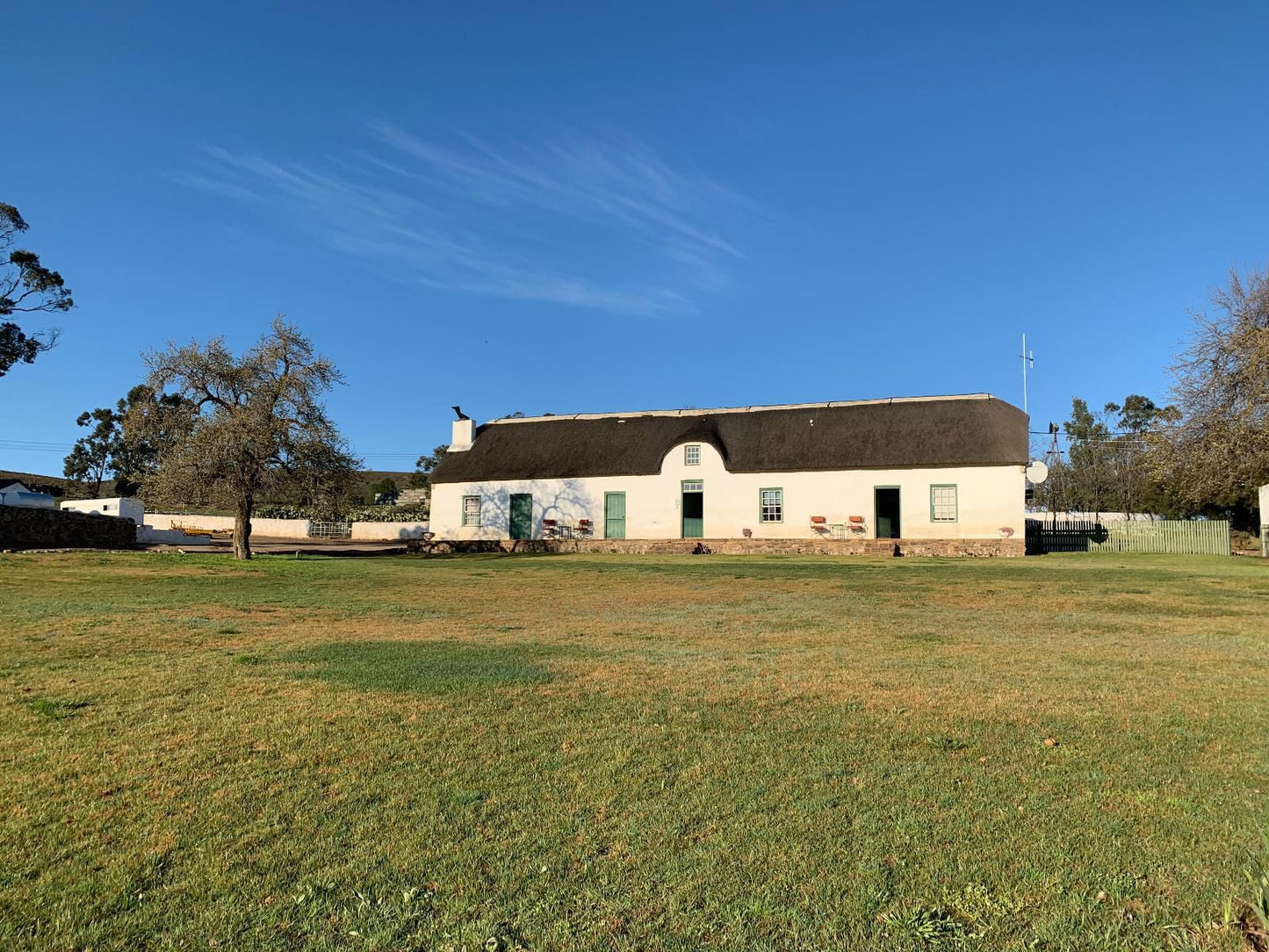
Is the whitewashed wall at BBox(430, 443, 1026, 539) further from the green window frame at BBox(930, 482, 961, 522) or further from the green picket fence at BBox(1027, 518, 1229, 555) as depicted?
the green picket fence at BBox(1027, 518, 1229, 555)

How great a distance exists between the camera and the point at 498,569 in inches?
922

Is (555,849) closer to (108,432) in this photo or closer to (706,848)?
(706,848)

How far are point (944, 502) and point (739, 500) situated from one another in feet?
25.5

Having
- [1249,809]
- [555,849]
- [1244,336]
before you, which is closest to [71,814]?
[555,849]

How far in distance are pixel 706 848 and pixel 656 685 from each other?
3.34 meters

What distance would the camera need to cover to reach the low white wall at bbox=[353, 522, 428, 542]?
47375 millimetres

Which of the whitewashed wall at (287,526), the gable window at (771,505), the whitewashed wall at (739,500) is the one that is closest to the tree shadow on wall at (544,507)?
the whitewashed wall at (739,500)

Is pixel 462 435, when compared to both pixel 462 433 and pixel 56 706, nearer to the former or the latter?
pixel 462 433

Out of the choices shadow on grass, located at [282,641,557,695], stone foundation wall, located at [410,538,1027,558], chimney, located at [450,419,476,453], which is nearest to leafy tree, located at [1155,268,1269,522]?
stone foundation wall, located at [410,538,1027,558]

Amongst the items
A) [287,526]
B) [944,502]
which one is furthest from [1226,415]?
[287,526]

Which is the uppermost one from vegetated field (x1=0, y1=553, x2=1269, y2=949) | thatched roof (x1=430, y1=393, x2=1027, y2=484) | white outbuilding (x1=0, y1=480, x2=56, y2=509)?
thatched roof (x1=430, y1=393, x2=1027, y2=484)

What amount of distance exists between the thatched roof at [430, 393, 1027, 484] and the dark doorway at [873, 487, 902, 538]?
6.66 feet

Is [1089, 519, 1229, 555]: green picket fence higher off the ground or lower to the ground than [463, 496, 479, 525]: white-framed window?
lower

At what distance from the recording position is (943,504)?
30156 millimetres
